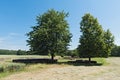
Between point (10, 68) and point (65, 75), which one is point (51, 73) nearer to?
point (65, 75)

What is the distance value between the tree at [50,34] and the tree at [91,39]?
3686 mm

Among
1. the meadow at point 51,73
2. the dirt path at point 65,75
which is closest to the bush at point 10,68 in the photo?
the meadow at point 51,73

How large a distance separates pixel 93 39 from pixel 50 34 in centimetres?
971

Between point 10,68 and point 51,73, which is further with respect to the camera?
point 10,68

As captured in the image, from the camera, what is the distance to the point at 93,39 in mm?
50094

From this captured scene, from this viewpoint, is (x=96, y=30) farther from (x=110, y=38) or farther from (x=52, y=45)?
(x=52, y=45)

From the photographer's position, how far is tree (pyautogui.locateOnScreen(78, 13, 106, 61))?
49312mm

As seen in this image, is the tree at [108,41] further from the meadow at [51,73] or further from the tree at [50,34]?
the meadow at [51,73]

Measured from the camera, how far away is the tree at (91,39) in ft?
162

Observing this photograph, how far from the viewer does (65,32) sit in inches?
2053

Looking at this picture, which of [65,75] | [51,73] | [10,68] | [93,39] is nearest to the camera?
[65,75]

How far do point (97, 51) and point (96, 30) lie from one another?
16.4 ft

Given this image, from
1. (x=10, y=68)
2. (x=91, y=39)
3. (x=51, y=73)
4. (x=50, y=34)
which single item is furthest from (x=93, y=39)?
(x=10, y=68)

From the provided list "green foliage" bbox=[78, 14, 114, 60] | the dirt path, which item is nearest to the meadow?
the dirt path
